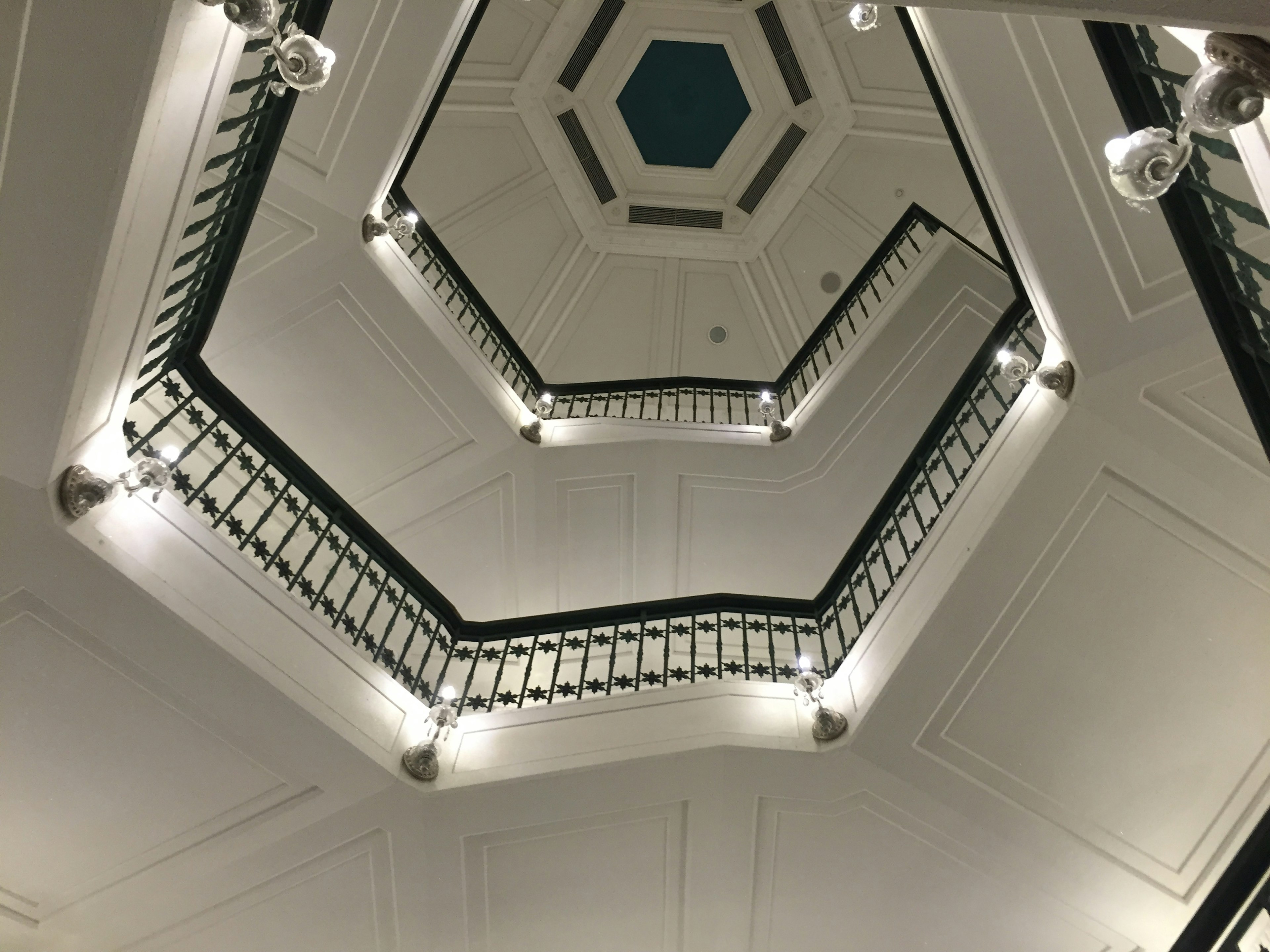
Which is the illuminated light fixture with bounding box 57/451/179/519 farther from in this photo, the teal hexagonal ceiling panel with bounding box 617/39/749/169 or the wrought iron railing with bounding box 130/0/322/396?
the teal hexagonal ceiling panel with bounding box 617/39/749/169

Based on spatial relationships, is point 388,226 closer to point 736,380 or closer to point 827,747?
point 736,380

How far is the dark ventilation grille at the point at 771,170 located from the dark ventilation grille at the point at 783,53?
1.41ft

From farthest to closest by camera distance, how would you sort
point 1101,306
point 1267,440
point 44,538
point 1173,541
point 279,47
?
1. point 1173,541
2. point 1101,306
3. point 44,538
4. point 1267,440
5. point 279,47

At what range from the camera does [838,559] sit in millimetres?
9008

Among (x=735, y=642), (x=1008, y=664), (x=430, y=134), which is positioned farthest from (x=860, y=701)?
(x=430, y=134)

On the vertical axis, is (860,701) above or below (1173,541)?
below

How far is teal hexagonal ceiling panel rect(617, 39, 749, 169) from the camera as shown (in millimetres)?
12492

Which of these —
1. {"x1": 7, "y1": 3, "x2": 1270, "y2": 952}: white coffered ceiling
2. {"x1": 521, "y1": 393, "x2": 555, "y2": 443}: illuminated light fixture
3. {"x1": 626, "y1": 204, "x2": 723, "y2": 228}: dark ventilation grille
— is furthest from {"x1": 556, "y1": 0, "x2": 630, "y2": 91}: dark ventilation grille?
{"x1": 7, "y1": 3, "x2": 1270, "y2": 952}: white coffered ceiling

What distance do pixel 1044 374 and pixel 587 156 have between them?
10.1 m

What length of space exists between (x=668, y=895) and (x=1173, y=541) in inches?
143

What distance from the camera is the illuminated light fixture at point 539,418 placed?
28.3 ft

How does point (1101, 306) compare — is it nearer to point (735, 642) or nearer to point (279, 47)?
point (279, 47)

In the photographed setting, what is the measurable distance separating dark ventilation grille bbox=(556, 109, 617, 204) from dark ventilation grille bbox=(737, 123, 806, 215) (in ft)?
0.42

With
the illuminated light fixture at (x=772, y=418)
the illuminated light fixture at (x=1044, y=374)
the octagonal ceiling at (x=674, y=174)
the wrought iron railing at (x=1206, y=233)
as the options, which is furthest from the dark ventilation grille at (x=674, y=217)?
the wrought iron railing at (x=1206, y=233)
